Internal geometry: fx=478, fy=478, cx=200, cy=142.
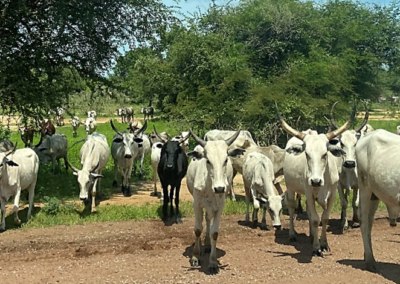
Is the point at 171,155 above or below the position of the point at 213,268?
above

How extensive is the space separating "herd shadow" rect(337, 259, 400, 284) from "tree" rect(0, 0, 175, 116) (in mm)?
9178

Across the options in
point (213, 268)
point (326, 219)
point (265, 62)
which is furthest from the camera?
point (265, 62)

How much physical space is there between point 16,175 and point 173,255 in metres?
4.34

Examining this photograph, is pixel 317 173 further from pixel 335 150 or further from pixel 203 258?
pixel 203 258

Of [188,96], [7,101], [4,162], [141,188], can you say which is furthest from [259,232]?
[188,96]

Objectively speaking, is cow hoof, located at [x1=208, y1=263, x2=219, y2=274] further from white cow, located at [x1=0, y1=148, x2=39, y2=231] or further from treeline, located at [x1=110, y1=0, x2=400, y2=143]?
treeline, located at [x1=110, y1=0, x2=400, y2=143]

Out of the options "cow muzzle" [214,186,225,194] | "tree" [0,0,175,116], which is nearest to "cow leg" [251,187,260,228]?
"cow muzzle" [214,186,225,194]

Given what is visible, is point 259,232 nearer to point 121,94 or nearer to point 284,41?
point 121,94

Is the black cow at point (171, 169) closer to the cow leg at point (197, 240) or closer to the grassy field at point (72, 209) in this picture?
the grassy field at point (72, 209)

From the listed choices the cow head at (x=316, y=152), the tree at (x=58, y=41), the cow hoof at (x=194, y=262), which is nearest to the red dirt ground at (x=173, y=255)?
the cow hoof at (x=194, y=262)

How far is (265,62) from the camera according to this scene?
26.9 metres

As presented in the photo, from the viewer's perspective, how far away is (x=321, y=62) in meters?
22.8

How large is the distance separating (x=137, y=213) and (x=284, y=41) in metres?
18.7

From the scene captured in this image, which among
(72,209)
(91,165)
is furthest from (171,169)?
(72,209)
